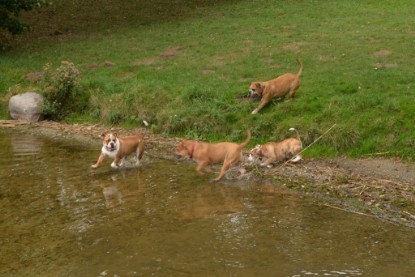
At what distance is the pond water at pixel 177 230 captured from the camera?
30.6 ft

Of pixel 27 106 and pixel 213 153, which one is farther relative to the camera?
pixel 27 106

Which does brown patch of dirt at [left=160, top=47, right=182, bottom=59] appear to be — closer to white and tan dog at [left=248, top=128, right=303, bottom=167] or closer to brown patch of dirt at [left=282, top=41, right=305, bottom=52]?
brown patch of dirt at [left=282, top=41, right=305, bottom=52]

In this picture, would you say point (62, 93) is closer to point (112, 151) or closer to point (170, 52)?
point (170, 52)

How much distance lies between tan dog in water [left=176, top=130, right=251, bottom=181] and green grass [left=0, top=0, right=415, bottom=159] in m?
2.32

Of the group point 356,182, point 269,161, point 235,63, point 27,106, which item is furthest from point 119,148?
point 235,63

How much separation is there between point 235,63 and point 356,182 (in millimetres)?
9764

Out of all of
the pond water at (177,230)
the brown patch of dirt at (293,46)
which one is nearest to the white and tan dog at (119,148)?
the pond water at (177,230)

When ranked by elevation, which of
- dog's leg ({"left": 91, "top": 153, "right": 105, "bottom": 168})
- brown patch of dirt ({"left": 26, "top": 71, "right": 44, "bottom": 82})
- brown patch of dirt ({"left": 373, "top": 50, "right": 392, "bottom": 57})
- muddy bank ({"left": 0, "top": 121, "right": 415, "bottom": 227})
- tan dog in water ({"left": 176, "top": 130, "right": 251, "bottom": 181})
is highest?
brown patch of dirt ({"left": 373, "top": 50, "right": 392, "bottom": 57})

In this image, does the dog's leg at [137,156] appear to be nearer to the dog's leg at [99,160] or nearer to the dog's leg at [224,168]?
the dog's leg at [99,160]

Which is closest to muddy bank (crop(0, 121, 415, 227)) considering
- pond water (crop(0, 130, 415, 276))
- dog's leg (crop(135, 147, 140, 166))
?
pond water (crop(0, 130, 415, 276))

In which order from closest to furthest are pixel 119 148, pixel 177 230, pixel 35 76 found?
pixel 177 230
pixel 119 148
pixel 35 76

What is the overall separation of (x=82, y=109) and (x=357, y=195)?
10.7 meters

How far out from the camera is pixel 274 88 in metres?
17.0

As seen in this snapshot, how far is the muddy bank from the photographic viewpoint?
1159 cm
